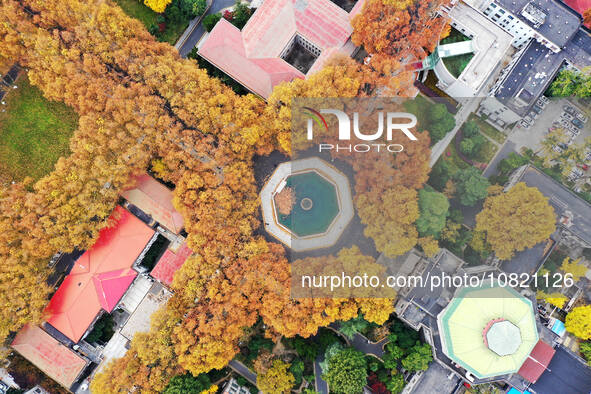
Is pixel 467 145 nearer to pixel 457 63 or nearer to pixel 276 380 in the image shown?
pixel 457 63

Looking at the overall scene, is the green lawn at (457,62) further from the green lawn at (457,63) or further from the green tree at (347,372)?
the green tree at (347,372)

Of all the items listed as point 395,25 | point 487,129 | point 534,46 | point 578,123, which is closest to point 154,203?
point 395,25

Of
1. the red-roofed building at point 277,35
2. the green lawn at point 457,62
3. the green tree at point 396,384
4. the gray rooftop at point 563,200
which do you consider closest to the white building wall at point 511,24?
the green lawn at point 457,62

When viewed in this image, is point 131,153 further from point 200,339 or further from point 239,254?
point 200,339

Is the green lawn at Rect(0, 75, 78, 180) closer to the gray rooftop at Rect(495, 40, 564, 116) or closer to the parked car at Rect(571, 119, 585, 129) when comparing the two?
the gray rooftop at Rect(495, 40, 564, 116)

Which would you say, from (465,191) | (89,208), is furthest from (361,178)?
(89,208)

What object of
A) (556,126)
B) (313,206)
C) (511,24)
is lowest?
(313,206)

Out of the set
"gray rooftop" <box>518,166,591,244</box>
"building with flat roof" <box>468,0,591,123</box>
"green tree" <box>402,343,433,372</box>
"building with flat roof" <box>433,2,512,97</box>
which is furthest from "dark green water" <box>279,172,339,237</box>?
"building with flat roof" <box>468,0,591,123</box>

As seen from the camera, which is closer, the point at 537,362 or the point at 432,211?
the point at 537,362
